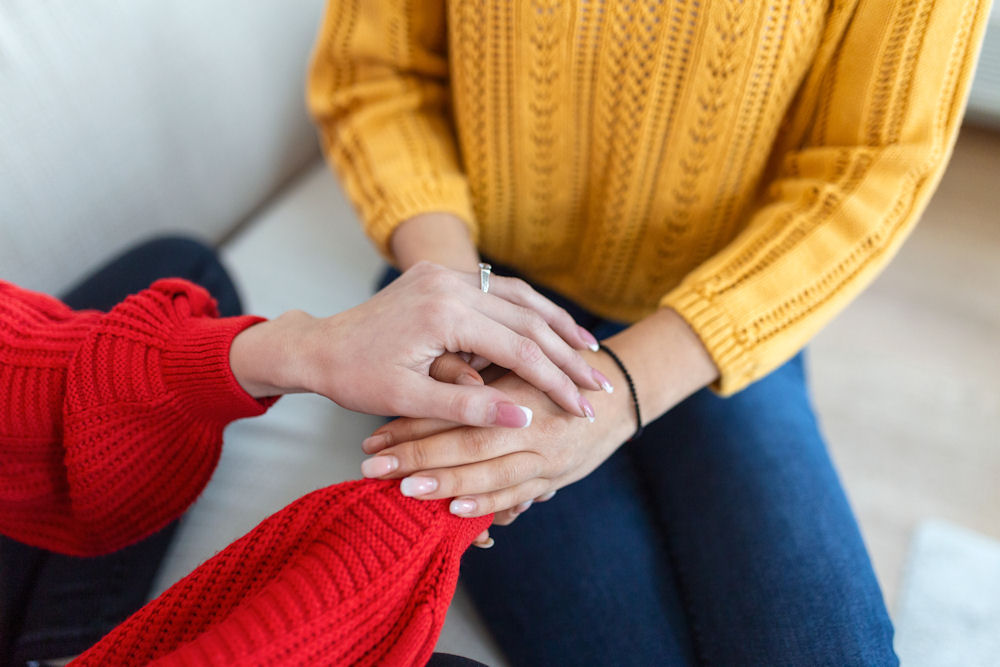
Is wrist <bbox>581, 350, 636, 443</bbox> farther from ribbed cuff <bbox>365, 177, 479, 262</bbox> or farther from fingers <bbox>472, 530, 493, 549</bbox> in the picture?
ribbed cuff <bbox>365, 177, 479, 262</bbox>

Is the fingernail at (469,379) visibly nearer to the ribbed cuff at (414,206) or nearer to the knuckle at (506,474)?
the knuckle at (506,474)

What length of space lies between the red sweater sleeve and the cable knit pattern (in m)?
0.14

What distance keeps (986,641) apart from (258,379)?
0.88 m

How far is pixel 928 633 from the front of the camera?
86cm

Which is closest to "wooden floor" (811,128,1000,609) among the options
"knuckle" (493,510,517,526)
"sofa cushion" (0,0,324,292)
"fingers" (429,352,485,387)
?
"knuckle" (493,510,517,526)

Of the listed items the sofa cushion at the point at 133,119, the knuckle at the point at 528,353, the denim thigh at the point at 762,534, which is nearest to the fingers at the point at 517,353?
the knuckle at the point at 528,353

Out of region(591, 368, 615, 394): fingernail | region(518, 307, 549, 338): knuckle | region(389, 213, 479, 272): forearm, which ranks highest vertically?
region(518, 307, 549, 338): knuckle

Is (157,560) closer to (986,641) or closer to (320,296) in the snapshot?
(320,296)

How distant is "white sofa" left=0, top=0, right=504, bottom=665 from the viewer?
71 centimetres

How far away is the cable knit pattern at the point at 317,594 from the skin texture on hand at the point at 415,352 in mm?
80

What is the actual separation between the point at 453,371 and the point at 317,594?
21 centimetres

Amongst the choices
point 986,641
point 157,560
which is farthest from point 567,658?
point 986,641

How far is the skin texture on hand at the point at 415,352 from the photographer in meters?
0.53

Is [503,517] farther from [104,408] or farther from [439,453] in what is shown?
[104,408]
